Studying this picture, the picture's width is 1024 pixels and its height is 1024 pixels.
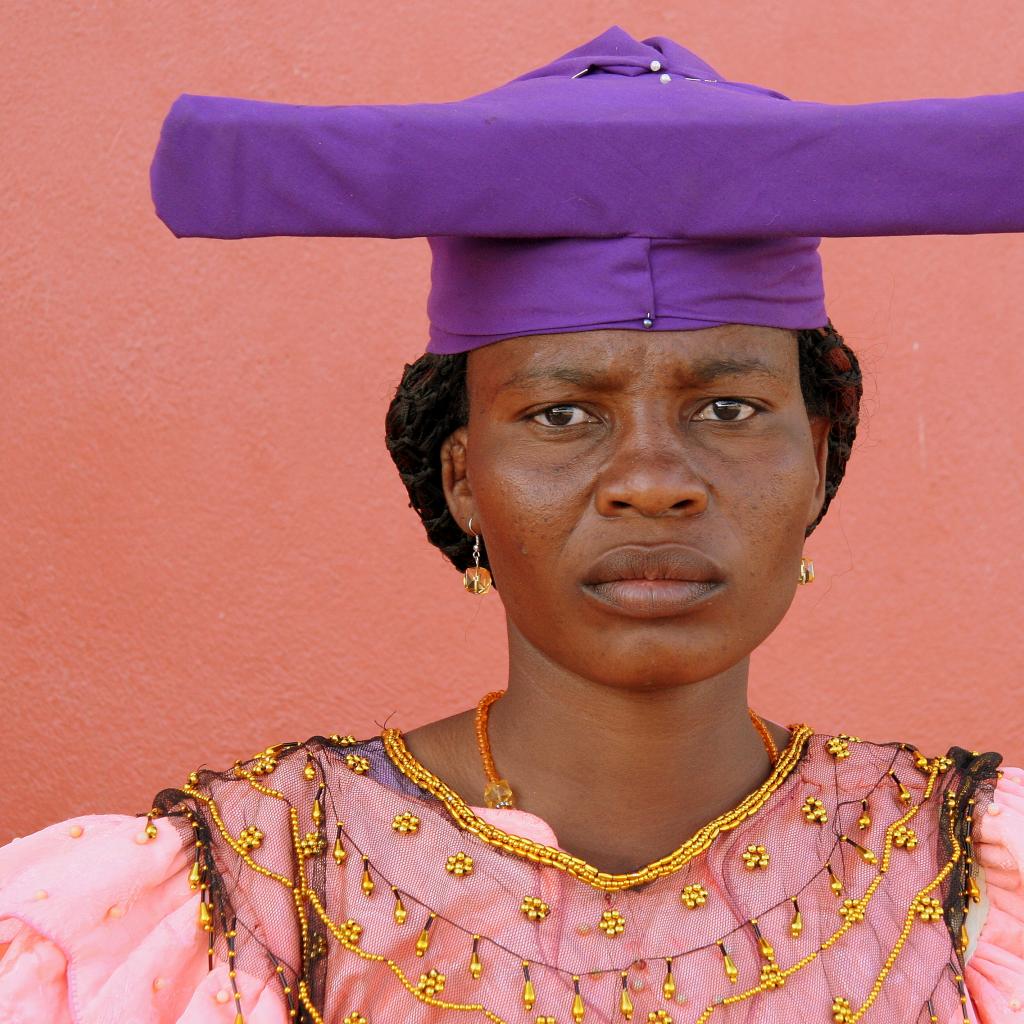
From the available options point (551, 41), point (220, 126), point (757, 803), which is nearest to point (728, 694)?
point (757, 803)

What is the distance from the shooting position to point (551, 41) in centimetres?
345

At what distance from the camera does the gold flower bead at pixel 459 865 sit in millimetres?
2176

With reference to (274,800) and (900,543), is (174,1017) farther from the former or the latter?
(900,543)

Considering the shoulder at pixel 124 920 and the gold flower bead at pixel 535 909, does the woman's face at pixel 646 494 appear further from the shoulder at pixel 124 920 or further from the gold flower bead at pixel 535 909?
the shoulder at pixel 124 920

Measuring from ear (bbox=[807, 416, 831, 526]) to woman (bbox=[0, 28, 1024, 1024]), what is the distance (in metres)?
0.06

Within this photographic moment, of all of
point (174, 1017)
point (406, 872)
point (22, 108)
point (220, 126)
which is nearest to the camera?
point (220, 126)

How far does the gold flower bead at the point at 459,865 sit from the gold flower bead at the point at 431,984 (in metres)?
0.12

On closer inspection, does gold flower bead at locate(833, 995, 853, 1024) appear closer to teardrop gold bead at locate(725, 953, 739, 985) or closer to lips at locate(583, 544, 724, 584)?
teardrop gold bead at locate(725, 953, 739, 985)

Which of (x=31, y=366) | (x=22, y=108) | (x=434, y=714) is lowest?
(x=434, y=714)

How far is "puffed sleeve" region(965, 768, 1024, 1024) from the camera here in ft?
7.16

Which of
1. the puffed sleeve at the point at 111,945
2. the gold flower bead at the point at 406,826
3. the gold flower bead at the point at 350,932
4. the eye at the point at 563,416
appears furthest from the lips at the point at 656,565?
the puffed sleeve at the point at 111,945

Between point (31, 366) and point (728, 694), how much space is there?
5.51 ft

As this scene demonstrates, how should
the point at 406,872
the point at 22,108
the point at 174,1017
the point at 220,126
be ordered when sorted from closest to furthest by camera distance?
the point at 220,126 → the point at 174,1017 → the point at 406,872 → the point at 22,108

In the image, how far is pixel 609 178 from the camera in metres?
2.02
